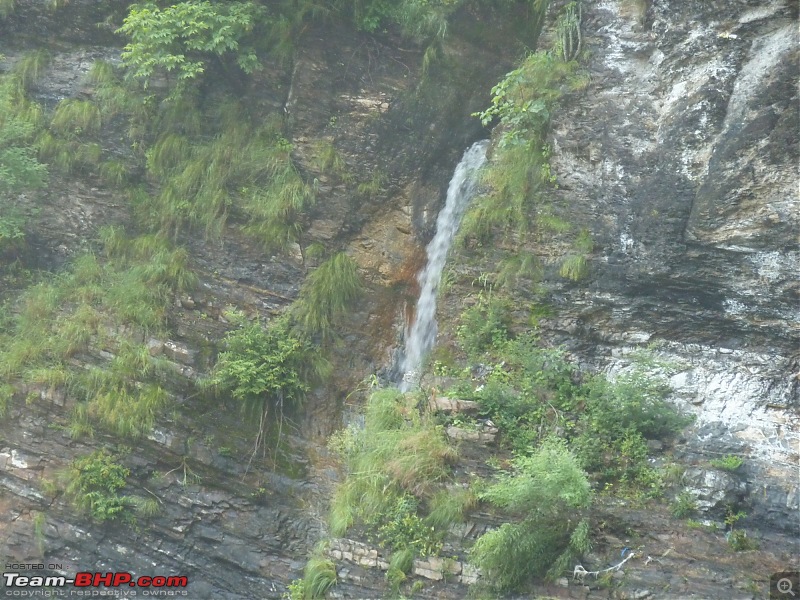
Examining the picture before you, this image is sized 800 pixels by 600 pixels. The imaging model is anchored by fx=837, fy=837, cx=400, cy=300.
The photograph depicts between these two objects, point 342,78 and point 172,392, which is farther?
point 342,78

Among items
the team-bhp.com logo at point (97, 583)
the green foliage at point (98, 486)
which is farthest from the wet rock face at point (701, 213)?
the green foliage at point (98, 486)

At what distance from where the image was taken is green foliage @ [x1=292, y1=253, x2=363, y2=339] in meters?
9.25

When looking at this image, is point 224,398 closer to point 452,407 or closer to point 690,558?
point 452,407

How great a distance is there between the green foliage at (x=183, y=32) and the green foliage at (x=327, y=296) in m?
2.67

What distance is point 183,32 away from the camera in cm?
959

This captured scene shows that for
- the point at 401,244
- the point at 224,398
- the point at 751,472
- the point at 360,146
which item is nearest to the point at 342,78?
the point at 360,146

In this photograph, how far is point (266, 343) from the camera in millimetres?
9000

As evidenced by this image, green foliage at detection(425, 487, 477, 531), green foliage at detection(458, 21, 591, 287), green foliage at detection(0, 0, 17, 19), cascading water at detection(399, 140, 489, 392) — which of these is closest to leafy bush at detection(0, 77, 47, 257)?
green foliage at detection(0, 0, 17, 19)

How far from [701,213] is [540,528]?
3.00m

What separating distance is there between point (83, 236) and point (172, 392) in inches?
99.2

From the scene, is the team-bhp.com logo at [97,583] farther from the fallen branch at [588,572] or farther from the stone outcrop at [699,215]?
the stone outcrop at [699,215]

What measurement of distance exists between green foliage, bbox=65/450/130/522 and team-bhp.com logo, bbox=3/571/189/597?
1.84 feet

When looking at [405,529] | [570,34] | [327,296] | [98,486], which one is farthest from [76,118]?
[405,529]

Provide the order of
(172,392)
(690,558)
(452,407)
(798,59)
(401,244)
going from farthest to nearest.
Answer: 1. (401,244)
2. (172,392)
3. (452,407)
4. (798,59)
5. (690,558)
